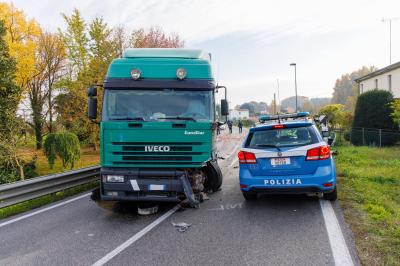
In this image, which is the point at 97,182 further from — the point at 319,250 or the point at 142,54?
the point at 319,250

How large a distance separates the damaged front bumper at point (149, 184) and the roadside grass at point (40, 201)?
101 inches

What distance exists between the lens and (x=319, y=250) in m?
4.74

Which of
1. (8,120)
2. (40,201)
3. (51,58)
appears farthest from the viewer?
(51,58)

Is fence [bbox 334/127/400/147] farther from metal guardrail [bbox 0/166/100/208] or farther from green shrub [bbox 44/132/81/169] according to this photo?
metal guardrail [bbox 0/166/100/208]

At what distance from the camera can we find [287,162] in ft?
22.3

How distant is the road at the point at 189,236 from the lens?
4.61 m

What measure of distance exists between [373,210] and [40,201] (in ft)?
23.7

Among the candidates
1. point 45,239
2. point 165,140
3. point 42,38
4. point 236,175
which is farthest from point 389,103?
point 42,38

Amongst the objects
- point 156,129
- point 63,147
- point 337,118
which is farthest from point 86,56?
point 156,129

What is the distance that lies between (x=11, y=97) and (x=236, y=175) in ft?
39.1

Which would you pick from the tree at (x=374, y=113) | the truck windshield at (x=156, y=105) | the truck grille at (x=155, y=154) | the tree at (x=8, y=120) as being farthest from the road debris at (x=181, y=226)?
the tree at (x=374, y=113)

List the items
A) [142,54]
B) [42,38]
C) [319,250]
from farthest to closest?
[42,38], [142,54], [319,250]

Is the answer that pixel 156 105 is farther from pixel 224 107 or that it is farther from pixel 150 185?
pixel 224 107

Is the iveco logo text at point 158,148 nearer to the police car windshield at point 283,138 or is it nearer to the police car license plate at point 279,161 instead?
the police car windshield at point 283,138
